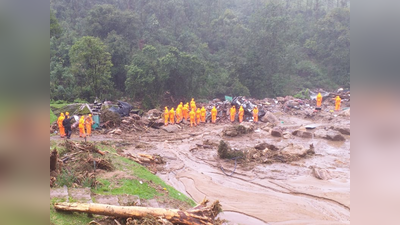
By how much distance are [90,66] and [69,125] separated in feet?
36.3

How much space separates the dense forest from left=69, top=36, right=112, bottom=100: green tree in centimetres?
8

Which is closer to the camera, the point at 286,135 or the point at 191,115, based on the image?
the point at 286,135

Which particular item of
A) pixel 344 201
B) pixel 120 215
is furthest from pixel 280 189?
pixel 120 215

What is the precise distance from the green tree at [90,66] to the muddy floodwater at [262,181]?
10.1 m

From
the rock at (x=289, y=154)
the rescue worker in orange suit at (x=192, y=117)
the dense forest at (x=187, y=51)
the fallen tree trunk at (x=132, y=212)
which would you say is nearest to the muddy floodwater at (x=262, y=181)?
the rock at (x=289, y=154)

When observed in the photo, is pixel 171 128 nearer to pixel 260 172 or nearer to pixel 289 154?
pixel 289 154

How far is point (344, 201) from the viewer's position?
30.7 feet

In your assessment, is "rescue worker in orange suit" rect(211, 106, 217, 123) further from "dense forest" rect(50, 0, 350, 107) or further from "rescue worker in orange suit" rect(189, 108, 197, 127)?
"dense forest" rect(50, 0, 350, 107)

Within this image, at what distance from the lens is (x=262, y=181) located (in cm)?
1112

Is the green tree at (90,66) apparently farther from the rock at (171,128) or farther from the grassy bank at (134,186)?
the grassy bank at (134,186)

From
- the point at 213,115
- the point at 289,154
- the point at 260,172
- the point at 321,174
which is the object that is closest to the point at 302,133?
the point at 289,154

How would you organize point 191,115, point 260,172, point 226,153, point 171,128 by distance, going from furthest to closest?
point 191,115 < point 171,128 < point 226,153 < point 260,172

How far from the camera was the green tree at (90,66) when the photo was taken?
23734mm
